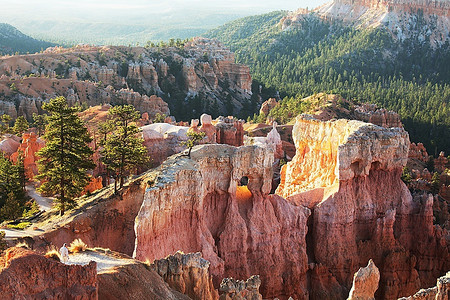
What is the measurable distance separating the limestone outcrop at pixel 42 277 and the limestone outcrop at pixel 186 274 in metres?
4.79

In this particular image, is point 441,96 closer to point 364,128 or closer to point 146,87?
point 146,87

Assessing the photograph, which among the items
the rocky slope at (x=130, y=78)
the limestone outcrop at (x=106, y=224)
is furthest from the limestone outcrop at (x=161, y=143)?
the rocky slope at (x=130, y=78)

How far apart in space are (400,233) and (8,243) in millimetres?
20235

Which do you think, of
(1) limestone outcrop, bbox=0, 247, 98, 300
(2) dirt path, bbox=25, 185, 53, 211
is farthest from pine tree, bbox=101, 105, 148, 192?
(1) limestone outcrop, bbox=0, 247, 98, 300

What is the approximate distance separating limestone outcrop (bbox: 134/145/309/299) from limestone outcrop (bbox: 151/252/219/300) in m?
3.40

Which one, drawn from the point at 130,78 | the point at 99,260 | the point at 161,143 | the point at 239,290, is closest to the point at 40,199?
the point at 161,143

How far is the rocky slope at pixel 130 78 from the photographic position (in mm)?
77688

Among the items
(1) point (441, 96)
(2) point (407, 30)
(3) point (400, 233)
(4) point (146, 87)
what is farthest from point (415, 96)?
(3) point (400, 233)

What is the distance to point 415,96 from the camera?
357 feet

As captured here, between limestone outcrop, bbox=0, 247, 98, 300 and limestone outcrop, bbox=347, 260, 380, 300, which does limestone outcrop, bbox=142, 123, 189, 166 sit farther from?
limestone outcrop, bbox=0, 247, 98, 300

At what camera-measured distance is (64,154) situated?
2916cm

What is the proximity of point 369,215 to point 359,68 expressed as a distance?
11900 cm

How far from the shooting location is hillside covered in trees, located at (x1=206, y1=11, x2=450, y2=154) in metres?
95.1

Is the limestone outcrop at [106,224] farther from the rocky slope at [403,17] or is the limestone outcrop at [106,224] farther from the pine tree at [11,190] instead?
the rocky slope at [403,17]
